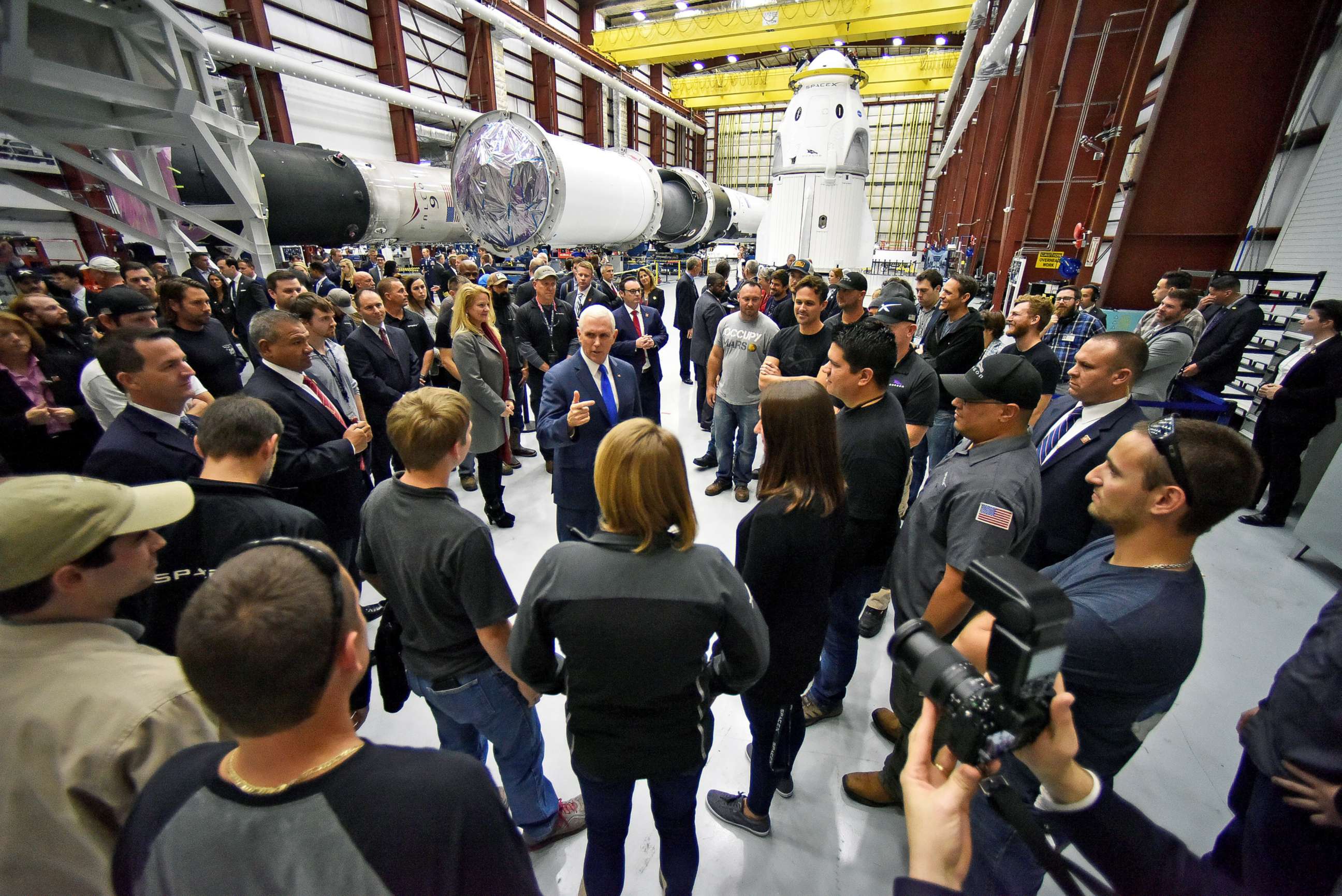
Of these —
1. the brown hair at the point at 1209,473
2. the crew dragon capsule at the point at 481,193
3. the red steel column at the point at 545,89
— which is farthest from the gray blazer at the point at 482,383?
the red steel column at the point at 545,89

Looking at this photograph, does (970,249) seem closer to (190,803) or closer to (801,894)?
(801,894)

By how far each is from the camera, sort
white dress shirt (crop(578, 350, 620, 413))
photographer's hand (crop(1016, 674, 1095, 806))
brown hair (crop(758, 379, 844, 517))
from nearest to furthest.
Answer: photographer's hand (crop(1016, 674, 1095, 806)), brown hair (crop(758, 379, 844, 517)), white dress shirt (crop(578, 350, 620, 413))

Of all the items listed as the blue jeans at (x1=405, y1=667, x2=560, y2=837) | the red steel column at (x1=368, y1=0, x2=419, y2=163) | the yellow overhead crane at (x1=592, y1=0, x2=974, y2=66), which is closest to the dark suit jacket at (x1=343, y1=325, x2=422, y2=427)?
the blue jeans at (x1=405, y1=667, x2=560, y2=837)

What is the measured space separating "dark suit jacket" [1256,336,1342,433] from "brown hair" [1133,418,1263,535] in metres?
3.59

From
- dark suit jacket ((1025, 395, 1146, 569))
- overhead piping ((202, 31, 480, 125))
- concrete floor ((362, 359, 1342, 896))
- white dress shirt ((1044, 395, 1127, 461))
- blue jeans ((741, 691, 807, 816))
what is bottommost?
concrete floor ((362, 359, 1342, 896))

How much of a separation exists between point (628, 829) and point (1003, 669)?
44.3 inches

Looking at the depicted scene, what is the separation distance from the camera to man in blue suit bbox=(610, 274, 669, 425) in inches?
174

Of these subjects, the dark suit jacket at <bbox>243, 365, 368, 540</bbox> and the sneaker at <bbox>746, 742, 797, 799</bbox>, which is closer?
the sneaker at <bbox>746, 742, 797, 799</bbox>

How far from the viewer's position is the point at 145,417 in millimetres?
1789

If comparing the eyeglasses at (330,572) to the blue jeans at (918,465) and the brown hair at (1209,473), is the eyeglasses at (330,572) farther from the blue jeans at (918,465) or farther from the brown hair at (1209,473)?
the blue jeans at (918,465)

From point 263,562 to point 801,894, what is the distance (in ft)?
6.01

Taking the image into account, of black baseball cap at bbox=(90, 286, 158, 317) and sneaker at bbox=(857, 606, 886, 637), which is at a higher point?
black baseball cap at bbox=(90, 286, 158, 317)

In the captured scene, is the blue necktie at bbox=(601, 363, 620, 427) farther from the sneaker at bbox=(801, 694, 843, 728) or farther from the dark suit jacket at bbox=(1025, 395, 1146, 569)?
A: the dark suit jacket at bbox=(1025, 395, 1146, 569)

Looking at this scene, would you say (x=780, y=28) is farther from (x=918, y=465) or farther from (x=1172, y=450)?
(x=1172, y=450)
